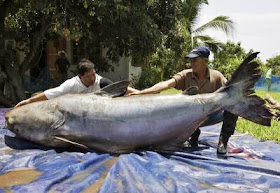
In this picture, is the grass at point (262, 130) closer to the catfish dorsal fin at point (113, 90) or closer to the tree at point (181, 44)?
the catfish dorsal fin at point (113, 90)

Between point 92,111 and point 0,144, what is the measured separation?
4.34ft

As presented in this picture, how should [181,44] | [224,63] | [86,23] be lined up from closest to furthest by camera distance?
[86,23], [181,44], [224,63]

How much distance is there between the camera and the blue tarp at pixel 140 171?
335 cm

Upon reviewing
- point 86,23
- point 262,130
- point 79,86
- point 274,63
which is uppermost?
point 86,23

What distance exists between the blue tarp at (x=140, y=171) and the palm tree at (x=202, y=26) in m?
17.2

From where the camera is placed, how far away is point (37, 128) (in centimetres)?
456

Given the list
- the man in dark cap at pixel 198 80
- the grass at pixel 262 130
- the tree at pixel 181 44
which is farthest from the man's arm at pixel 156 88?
the tree at pixel 181 44

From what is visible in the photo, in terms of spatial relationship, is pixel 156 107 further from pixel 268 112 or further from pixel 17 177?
pixel 17 177

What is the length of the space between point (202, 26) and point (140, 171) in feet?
65.0

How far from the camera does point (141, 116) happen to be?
434 centimetres

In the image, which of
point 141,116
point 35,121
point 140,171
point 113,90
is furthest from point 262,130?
point 35,121

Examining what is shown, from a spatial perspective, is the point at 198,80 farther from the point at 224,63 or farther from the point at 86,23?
the point at 224,63

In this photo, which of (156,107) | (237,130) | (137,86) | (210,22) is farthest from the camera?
(210,22)

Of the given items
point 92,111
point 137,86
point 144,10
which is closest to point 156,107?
point 92,111
